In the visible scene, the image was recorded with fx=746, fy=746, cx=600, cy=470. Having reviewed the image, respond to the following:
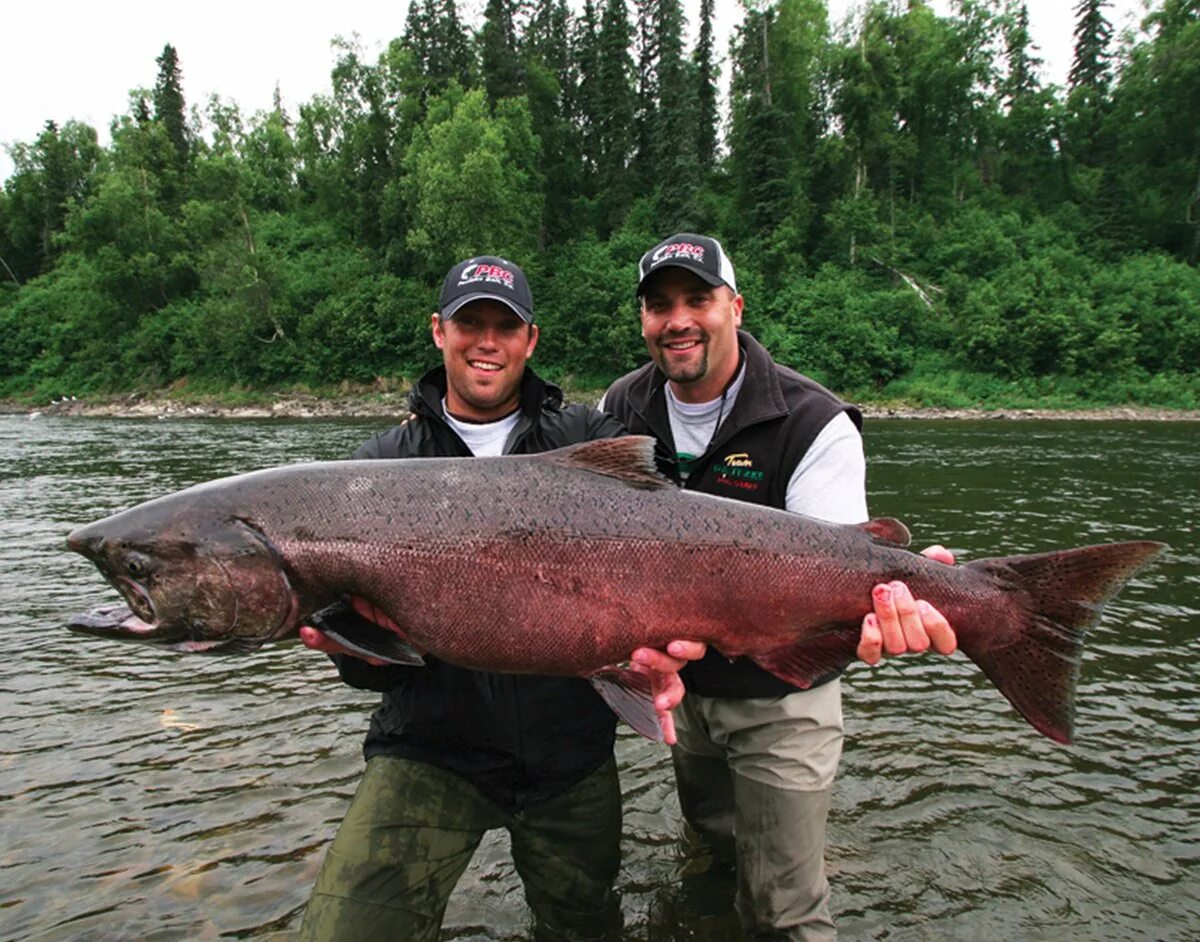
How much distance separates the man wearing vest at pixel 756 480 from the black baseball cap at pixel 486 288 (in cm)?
64

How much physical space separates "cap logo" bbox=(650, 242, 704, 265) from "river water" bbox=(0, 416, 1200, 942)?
3.34 metres

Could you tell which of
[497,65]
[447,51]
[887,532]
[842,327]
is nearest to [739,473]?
[887,532]

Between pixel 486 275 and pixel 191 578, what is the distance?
181 cm

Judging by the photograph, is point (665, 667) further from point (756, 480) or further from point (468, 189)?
point (468, 189)

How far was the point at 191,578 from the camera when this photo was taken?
2580 mm

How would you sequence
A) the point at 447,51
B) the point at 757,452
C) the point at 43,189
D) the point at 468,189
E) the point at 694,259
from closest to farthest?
1. the point at 757,452
2. the point at 694,259
3. the point at 468,189
4. the point at 447,51
5. the point at 43,189

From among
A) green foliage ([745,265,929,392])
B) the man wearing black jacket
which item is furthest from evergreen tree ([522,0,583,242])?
the man wearing black jacket

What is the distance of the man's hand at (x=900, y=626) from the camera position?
2.75 meters

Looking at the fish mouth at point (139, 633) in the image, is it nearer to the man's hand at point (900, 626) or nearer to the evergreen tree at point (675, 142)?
the man's hand at point (900, 626)

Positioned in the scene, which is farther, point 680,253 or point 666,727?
point 680,253

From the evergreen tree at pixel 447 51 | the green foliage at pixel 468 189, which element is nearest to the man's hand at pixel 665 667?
the green foliage at pixel 468 189

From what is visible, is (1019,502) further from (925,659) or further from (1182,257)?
(1182,257)

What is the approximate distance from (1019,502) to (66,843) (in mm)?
14082

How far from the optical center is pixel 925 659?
7.26 m
